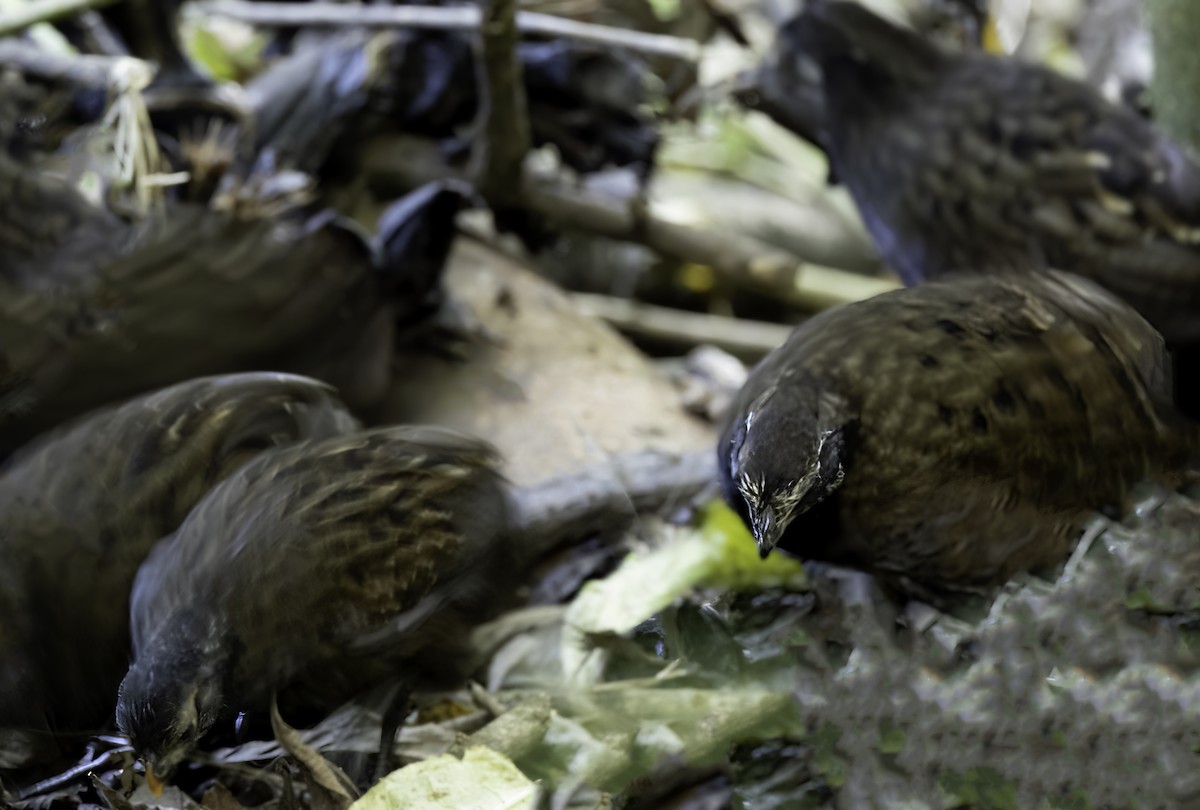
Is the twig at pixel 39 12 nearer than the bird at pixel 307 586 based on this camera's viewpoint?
No

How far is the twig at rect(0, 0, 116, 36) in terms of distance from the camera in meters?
3.80

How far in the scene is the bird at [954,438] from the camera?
1.87 meters

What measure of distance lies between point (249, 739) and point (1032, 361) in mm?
1544

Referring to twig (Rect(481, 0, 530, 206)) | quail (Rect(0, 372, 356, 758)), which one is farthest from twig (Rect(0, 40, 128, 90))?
quail (Rect(0, 372, 356, 758))

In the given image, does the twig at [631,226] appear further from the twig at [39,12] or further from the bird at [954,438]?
the bird at [954,438]

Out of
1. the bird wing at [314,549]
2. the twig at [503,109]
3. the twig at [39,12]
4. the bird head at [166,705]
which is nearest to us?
the bird head at [166,705]

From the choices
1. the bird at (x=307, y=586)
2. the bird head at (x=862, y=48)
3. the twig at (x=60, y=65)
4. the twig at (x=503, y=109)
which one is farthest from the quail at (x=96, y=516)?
the bird head at (x=862, y=48)

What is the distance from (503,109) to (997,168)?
5.31ft

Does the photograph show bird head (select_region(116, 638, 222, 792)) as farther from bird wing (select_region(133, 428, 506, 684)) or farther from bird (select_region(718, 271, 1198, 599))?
bird (select_region(718, 271, 1198, 599))

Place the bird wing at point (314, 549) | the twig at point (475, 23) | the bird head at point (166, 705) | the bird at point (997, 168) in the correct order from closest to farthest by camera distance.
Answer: the bird head at point (166, 705), the bird wing at point (314, 549), the bird at point (997, 168), the twig at point (475, 23)

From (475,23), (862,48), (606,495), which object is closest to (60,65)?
(475,23)

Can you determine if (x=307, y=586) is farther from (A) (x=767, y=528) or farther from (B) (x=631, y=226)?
(B) (x=631, y=226)

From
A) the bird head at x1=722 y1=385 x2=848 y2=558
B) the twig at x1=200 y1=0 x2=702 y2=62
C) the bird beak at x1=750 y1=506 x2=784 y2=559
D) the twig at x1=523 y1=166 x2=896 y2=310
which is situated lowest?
the twig at x1=523 y1=166 x2=896 y2=310

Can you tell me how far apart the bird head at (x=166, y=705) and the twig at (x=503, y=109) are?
209 cm
